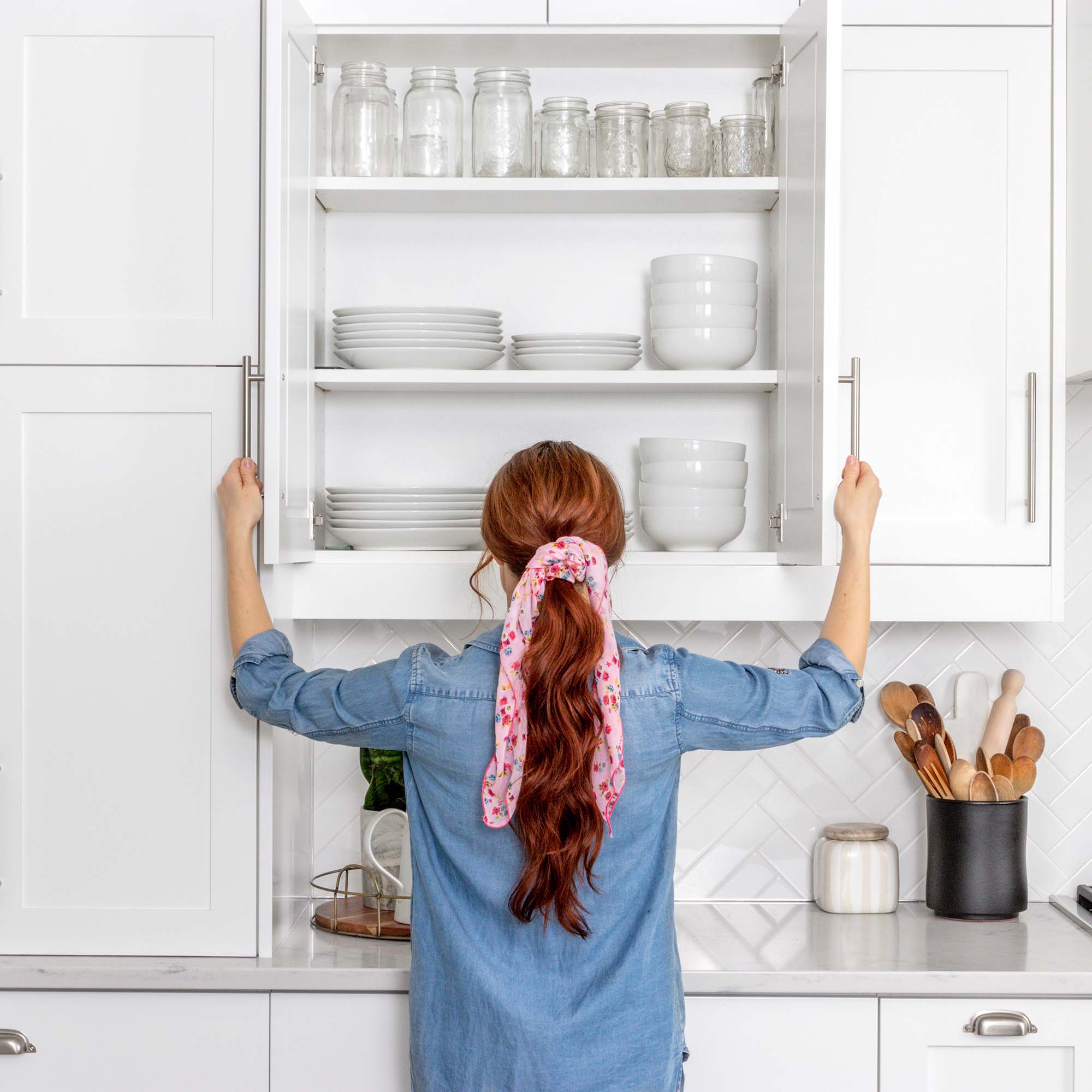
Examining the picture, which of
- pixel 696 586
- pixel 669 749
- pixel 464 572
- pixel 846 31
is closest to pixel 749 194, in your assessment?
pixel 846 31

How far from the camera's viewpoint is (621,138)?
1.97m

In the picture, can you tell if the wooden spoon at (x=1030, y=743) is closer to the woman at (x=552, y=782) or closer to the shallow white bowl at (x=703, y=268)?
the woman at (x=552, y=782)

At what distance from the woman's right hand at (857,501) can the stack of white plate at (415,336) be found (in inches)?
24.3

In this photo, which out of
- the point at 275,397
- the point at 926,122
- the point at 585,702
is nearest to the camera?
the point at 585,702

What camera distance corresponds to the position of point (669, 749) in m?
1.38

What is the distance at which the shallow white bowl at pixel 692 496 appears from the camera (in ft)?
6.17

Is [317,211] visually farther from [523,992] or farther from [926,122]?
[523,992]

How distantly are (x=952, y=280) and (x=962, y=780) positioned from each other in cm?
84

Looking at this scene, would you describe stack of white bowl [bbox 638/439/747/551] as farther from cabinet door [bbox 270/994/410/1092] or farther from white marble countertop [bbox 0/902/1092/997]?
cabinet door [bbox 270/994/410/1092]

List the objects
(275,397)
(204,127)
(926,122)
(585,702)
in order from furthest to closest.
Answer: (926,122)
(204,127)
(275,397)
(585,702)

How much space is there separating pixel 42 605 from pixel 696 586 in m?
1.00

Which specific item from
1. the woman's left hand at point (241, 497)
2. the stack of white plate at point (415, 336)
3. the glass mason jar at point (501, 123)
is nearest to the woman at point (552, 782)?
the woman's left hand at point (241, 497)

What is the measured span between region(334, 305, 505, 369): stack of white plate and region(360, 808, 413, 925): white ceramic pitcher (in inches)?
29.2

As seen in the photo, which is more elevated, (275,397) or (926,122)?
(926,122)
